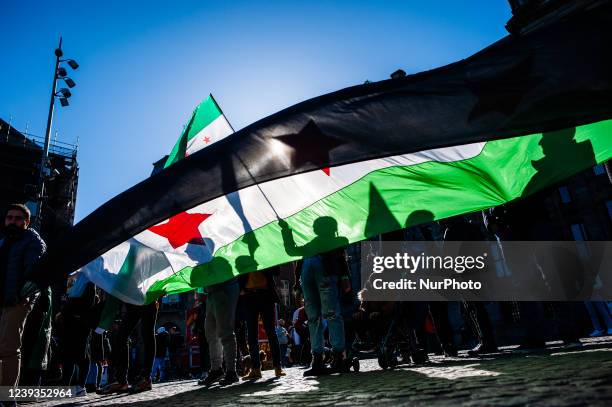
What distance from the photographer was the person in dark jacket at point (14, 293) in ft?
11.8

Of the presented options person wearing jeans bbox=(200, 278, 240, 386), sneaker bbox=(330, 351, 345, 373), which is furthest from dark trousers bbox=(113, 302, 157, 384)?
sneaker bbox=(330, 351, 345, 373)

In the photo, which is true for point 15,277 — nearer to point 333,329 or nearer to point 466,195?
point 333,329

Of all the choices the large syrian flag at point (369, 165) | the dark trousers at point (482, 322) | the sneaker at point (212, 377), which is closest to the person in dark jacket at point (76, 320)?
the large syrian flag at point (369, 165)

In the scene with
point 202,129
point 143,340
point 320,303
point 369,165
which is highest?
point 202,129

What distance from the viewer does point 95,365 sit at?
270 inches

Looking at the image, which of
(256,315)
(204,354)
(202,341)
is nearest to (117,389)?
(256,315)

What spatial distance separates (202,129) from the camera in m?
5.92

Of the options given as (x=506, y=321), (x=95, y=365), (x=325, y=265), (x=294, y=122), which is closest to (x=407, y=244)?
(x=325, y=265)

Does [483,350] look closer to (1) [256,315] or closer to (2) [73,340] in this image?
(1) [256,315]

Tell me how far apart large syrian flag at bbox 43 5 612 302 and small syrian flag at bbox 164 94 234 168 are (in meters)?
1.75

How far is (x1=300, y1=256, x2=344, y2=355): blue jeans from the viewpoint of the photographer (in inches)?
183

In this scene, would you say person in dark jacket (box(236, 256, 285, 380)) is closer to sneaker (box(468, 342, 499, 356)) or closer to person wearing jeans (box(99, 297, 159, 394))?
person wearing jeans (box(99, 297, 159, 394))

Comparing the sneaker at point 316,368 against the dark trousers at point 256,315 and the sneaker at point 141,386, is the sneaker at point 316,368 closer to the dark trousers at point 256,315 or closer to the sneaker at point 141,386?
the dark trousers at point 256,315

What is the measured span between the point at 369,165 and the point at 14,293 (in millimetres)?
3696
